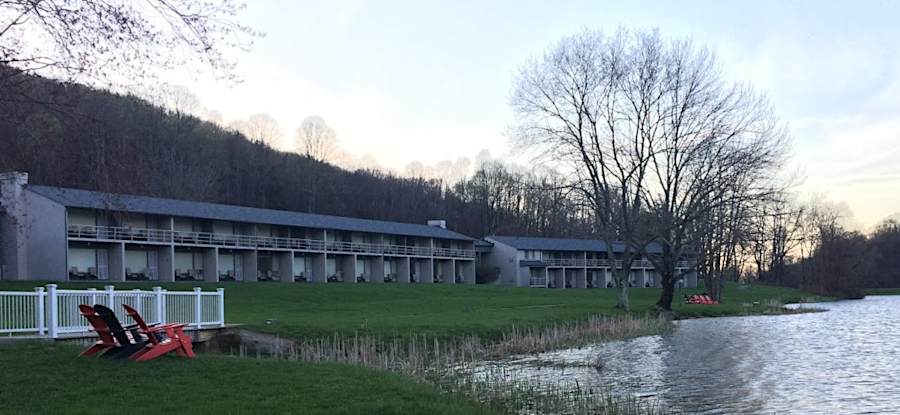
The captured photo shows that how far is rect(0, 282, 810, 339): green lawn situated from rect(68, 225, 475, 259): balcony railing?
6.59 metres

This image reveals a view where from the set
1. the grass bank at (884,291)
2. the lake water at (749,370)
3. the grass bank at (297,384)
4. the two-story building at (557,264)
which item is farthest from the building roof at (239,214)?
the grass bank at (884,291)

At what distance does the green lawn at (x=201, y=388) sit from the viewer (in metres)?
9.60

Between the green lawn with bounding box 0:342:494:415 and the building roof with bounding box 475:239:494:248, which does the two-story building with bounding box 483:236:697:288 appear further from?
the green lawn with bounding box 0:342:494:415

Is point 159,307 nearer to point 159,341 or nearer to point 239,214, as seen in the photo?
point 159,341

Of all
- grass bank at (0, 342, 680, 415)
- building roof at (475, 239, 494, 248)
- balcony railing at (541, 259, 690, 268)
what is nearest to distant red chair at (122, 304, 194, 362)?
grass bank at (0, 342, 680, 415)

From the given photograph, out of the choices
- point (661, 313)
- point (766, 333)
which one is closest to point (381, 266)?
point (661, 313)

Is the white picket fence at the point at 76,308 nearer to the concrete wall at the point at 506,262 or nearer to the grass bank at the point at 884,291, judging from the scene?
the concrete wall at the point at 506,262

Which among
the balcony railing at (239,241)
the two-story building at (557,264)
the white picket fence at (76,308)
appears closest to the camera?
the white picket fence at (76,308)

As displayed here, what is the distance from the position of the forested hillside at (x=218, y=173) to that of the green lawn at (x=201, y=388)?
2.94 metres

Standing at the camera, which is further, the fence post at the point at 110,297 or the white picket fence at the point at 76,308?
the fence post at the point at 110,297

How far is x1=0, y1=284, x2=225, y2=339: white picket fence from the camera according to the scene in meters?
16.1

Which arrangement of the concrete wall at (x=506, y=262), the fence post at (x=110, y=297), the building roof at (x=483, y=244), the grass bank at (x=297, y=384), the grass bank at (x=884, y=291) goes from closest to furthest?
the grass bank at (x=297, y=384) < the fence post at (x=110, y=297) < the concrete wall at (x=506, y=262) < the building roof at (x=483, y=244) < the grass bank at (x=884, y=291)

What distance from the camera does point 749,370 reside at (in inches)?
752

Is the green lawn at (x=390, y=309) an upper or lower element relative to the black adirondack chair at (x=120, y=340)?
lower
